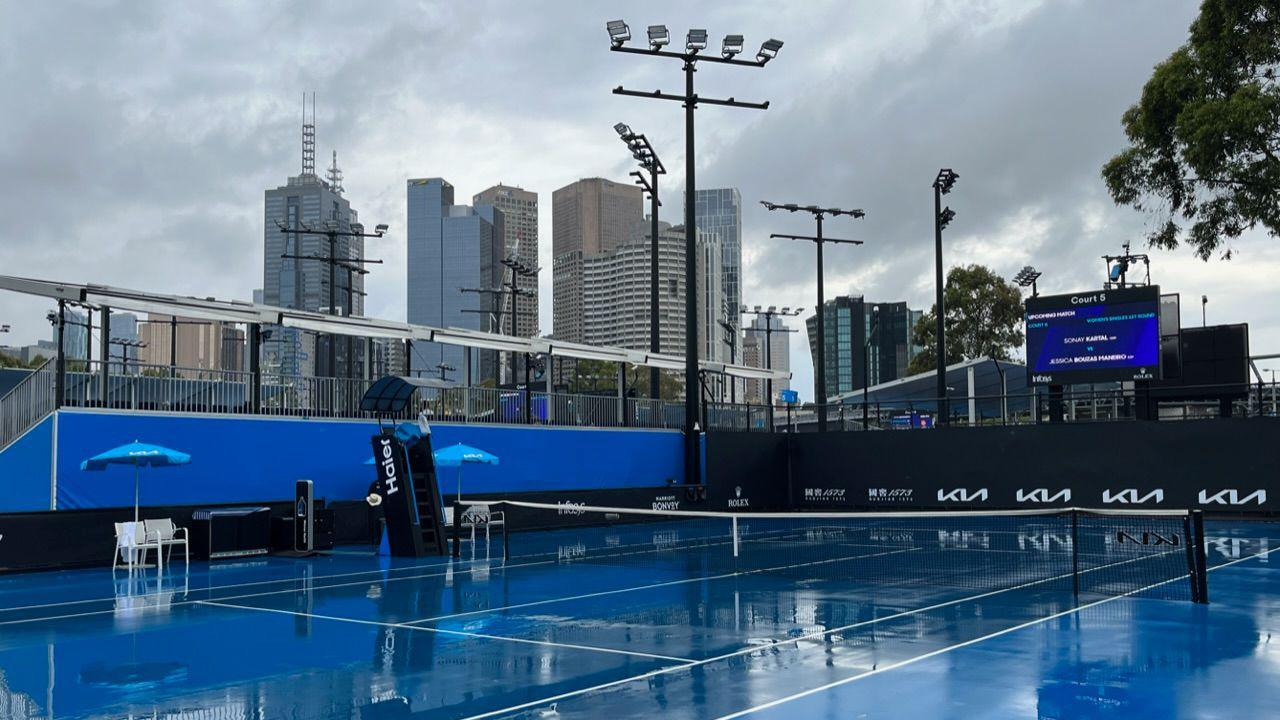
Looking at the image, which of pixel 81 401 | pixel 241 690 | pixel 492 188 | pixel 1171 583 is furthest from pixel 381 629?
pixel 492 188

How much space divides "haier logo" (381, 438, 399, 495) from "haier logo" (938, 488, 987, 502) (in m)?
18.3

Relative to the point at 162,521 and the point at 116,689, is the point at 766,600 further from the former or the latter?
the point at 162,521

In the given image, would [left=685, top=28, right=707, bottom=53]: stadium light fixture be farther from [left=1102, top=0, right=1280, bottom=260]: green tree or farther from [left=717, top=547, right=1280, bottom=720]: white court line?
[left=717, top=547, right=1280, bottom=720]: white court line

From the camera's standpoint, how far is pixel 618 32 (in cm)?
3164

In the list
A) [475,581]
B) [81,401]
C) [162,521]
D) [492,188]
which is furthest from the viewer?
[492,188]

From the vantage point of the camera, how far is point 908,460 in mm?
34844

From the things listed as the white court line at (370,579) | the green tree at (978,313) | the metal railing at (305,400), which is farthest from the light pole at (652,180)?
the green tree at (978,313)

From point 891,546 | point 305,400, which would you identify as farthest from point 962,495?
point 305,400

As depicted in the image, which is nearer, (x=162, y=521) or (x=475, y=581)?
(x=475, y=581)

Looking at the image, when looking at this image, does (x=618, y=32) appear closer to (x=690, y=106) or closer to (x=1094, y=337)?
(x=690, y=106)

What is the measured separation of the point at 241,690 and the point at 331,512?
1528 centimetres

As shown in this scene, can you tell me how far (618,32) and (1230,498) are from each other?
66.9 ft

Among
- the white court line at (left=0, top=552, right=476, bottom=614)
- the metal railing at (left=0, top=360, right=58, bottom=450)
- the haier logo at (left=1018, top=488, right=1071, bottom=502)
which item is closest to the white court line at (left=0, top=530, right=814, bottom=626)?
the white court line at (left=0, top=552, right=476, bottom=614)

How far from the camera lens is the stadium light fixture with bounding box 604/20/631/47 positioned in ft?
103
